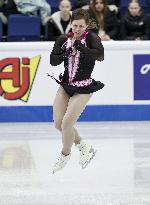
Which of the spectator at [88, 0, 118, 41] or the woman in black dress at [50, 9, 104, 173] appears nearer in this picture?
the woman in black dress at [50, 9, 104, 173]

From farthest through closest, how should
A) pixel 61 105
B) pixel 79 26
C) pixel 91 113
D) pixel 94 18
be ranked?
pixel 94 18 → pixel 91 113 → pixel 61 105 → pixel 79 26

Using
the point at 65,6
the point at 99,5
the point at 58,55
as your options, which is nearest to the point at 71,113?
the point at 58,55

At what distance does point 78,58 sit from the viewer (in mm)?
5562

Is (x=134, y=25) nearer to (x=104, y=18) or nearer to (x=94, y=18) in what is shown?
(x=104, y=18)

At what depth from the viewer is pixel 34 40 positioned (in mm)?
9242

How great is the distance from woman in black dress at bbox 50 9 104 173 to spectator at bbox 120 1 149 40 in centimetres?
375

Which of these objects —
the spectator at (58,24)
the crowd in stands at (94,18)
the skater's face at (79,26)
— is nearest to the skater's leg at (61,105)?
the skater's face at (79,26)

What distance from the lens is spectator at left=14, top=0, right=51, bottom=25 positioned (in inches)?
378

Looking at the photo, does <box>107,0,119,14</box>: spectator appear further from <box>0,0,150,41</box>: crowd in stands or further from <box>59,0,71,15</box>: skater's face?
<box>59,0,71,15</box>: skater's face

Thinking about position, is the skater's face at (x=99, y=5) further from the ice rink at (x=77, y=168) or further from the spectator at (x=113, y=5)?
the ice rink at (x=77, y=168)

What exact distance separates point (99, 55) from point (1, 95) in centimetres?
325

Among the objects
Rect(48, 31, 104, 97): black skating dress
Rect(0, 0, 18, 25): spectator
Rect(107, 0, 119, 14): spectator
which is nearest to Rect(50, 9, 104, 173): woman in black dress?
Rect(48, 31, 104, 97): black skating dress

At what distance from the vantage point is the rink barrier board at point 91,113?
856 centimetres

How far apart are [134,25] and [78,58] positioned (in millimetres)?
3912
